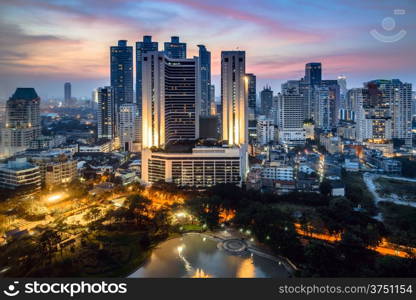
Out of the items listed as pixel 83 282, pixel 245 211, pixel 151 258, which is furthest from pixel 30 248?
pixel 245 211

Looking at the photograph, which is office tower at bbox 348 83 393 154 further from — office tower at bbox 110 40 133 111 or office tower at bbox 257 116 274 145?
office tower at bbox 110 40 133 111

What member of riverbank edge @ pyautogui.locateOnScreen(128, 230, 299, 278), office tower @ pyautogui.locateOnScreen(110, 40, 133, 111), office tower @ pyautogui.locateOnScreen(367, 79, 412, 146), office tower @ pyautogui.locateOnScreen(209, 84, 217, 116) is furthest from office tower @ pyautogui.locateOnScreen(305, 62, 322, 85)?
riverbank edge @ pyautogui.locateOnScreen(128, 230, 299, 278)

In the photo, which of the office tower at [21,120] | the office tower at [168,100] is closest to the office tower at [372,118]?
the office tower at [168,100]

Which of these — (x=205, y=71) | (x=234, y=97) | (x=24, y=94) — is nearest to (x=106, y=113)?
(x=24, y=94)

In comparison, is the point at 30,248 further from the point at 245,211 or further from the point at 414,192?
the point at 414,192

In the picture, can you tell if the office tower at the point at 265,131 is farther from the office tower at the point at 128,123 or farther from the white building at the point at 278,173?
the white building at the point at 278,173
